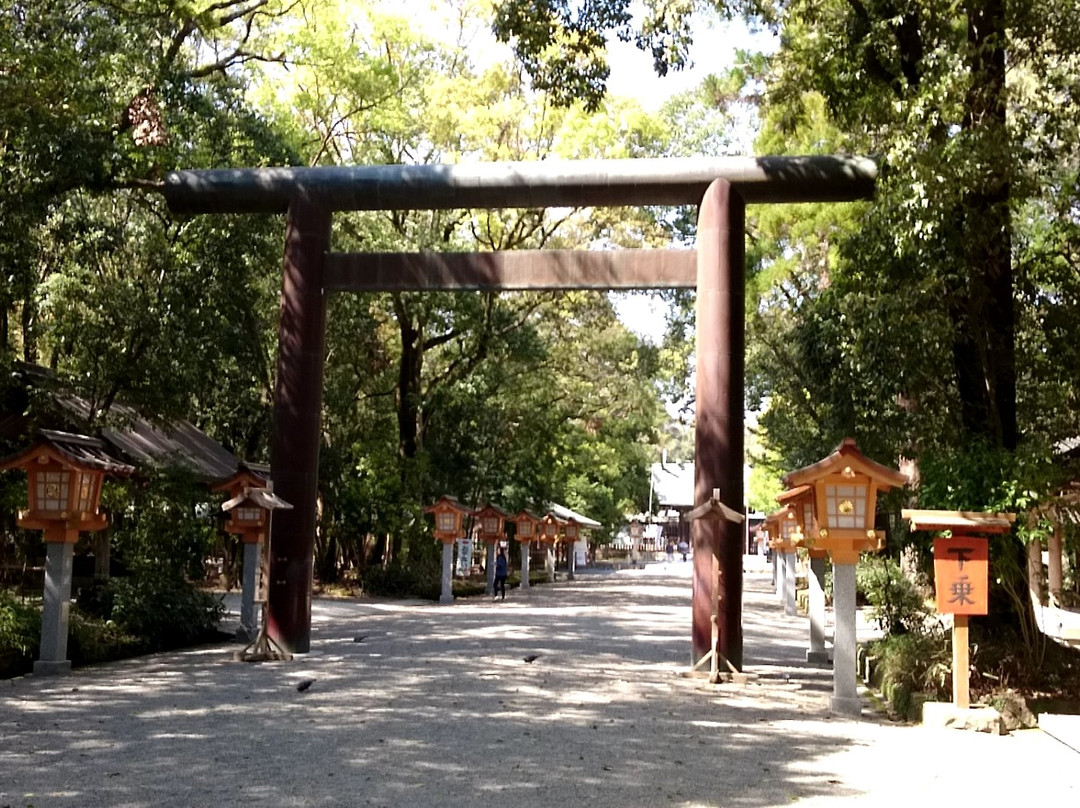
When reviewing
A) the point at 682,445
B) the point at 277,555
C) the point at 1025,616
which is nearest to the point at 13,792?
the point at 277,555

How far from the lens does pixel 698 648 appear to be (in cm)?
1177

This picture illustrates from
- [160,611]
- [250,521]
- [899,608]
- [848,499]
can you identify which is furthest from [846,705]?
[160,611]

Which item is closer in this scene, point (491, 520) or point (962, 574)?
point (962, 574)

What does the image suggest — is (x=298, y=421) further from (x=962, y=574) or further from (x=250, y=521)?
(x=962, y=574)

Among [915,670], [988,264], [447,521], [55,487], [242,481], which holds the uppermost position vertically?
[988,264]

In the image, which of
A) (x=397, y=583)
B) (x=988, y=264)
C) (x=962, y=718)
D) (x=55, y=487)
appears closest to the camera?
(x=962, y=718)

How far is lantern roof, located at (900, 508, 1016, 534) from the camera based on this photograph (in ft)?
29.0

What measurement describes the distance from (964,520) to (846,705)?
210 centimetres

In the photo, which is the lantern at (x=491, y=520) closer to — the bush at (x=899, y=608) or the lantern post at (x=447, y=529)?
the lantern post at (x=447, y=529)

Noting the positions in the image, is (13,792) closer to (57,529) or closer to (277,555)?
(57,529)

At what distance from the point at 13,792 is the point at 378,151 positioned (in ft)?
66.3

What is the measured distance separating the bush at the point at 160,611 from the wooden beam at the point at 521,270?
4742mm

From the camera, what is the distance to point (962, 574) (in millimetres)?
8953

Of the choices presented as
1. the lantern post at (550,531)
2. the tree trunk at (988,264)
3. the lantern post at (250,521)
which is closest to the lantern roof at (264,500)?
the lantern post at (250,521)
